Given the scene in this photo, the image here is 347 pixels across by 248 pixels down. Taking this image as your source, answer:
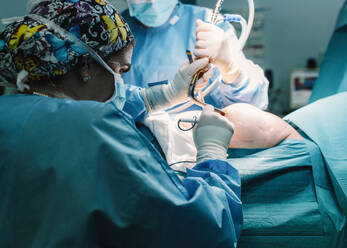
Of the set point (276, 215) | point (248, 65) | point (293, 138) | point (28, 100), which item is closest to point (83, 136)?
point (28, 100)

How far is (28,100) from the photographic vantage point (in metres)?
0.74

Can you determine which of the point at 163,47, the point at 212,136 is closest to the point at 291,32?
the point at 163,47

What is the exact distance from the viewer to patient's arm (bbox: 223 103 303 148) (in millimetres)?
1287

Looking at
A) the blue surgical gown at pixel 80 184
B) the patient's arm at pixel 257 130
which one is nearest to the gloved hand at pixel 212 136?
the patient's arm at pixel 257 130

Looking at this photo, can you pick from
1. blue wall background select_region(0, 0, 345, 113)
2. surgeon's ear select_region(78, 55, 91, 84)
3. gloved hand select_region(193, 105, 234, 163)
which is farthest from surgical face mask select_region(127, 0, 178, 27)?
blue wall background select_region(0, 0, 345, 113)

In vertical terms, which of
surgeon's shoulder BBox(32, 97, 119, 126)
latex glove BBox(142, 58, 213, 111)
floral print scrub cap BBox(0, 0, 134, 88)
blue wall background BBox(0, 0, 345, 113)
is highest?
floral print scrub cap BBox(0, 0, 134, 88)

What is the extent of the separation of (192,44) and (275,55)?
8.27 ft

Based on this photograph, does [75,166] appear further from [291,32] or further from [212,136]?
[291,32]

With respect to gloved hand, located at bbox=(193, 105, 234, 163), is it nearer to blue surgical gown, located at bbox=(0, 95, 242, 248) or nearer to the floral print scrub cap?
blue surgical gown, located at bbox=(0, 95, 242, 248)

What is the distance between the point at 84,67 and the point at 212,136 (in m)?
0.46

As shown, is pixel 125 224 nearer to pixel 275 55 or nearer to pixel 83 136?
pixel 83 136

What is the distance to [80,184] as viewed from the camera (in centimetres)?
65

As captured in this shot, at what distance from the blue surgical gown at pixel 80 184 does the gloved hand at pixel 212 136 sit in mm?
317

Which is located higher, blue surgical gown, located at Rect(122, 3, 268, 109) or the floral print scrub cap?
the floral print scrub cap
